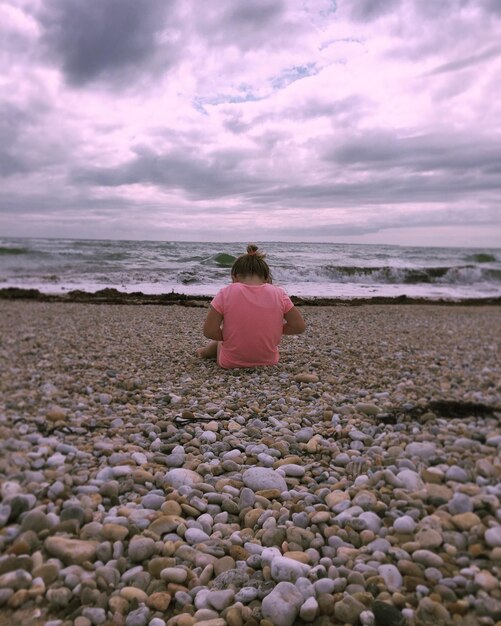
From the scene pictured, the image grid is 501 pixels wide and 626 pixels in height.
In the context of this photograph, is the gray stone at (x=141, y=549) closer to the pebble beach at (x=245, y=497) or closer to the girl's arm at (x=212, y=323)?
the pebble beach at (x=245, y=497)

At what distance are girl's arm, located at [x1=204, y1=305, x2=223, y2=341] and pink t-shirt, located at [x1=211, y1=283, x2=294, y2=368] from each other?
4 centimetres

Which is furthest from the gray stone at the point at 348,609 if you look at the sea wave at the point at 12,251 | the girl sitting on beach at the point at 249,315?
the sea wave at the point at 12,251

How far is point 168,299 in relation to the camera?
31.3 feet

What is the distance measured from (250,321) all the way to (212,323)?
1.03ft

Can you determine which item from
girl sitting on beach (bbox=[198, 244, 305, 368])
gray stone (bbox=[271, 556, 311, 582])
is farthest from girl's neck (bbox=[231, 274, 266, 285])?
gray stone (bbox=[271, 556, 311, 582])

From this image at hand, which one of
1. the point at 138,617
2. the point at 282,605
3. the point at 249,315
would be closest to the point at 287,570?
the point at 282,605

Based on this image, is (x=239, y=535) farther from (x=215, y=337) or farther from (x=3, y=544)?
(x=215, y=337)

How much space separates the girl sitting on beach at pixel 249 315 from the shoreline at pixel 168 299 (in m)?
4.97

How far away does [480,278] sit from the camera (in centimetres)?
1980

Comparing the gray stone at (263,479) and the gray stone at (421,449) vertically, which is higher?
the gray stone at (421,449)

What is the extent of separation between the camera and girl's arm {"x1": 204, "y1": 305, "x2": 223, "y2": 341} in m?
3.68

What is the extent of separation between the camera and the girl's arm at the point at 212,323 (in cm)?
368

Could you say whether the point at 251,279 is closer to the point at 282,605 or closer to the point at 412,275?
the point at 282,605

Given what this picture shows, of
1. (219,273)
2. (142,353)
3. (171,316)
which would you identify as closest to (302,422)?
(142,353)
